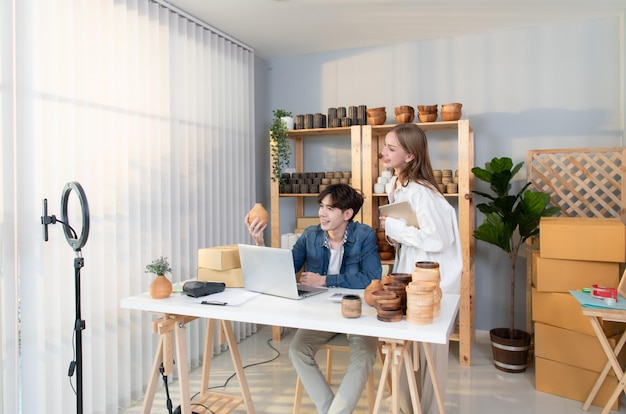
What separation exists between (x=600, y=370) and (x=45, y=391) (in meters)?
3.00

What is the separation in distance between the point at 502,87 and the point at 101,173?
306cm

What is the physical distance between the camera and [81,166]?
99.6 inches

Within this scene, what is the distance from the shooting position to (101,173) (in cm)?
265

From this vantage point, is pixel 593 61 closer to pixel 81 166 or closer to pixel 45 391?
pixel 81 166

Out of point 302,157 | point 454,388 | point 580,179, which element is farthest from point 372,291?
point 302,157

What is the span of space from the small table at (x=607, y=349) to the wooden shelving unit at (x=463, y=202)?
913 mm

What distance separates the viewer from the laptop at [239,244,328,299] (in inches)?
78.5

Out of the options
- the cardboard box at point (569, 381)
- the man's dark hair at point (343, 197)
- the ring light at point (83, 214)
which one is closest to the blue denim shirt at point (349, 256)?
the man's dark hair at point (343, 197)

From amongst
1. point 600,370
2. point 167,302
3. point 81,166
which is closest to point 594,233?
point 600,370

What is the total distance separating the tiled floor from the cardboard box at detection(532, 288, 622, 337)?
445mm

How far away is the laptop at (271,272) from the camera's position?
1.99 m

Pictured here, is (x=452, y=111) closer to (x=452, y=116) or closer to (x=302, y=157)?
(x=452, y=116)

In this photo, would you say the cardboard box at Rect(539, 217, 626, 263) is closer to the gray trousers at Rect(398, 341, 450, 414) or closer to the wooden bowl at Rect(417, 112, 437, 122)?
the gray trousers at Rect(398, 341, 450, 414)

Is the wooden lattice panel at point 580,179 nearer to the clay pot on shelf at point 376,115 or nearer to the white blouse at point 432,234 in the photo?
the clay pot on shelf at point 376,115
